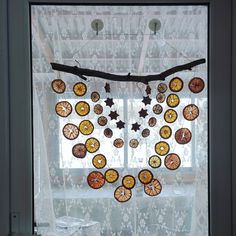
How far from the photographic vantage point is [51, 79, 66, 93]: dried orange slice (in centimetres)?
110

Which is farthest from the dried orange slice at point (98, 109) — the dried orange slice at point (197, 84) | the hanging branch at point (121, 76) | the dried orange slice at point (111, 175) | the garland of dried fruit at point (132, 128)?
the dried orange slice at point (197, 84)

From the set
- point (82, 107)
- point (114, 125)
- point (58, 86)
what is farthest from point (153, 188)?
point (58, 86)

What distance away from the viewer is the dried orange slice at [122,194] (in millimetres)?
1102

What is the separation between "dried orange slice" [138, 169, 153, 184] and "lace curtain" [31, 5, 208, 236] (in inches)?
0.7

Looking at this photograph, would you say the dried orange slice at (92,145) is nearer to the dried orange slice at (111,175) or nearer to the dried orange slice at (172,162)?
the dried orange slice at (111,175)

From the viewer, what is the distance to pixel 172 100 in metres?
1.11

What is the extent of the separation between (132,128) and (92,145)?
154 mm

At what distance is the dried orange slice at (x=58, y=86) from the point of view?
1103 mm

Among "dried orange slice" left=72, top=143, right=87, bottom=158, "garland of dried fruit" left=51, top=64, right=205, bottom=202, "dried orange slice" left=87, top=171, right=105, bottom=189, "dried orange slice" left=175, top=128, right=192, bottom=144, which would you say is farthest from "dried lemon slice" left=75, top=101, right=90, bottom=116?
"dried orange slice" left=175, top=128, right=192, bottom=144

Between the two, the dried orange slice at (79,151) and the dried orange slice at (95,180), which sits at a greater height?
the dried orange slice at (79,151)

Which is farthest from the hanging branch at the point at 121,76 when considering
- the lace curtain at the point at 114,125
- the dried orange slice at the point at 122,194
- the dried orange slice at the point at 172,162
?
the dried orange slice at the point at 122,194

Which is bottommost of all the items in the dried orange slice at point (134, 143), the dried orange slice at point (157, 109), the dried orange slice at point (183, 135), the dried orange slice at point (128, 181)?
the dried orange slice at point (128, 181)
